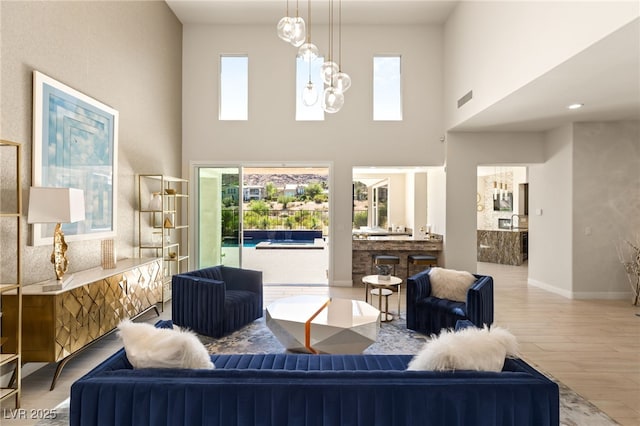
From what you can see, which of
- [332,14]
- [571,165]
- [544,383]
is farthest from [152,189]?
[571,165]

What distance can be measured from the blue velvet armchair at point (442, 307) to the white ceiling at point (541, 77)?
7.63 ft

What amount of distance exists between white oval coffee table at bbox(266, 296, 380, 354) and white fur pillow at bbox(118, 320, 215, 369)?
1.36 metres

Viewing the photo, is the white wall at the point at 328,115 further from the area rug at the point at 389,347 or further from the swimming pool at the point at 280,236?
the swimming pool at the point at 280,236

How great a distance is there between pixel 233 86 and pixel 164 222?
2946 millimetres

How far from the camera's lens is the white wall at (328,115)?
6676 mm

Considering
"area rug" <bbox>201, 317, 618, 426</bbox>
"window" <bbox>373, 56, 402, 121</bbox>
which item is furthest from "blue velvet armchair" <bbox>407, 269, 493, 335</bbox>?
"window" <bbox>373, 56, 402, 121</bbox>

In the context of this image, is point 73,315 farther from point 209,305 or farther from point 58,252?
point 209,305

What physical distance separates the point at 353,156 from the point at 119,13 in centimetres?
413

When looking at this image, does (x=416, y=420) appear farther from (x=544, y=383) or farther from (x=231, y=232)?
(x=231, y=232)

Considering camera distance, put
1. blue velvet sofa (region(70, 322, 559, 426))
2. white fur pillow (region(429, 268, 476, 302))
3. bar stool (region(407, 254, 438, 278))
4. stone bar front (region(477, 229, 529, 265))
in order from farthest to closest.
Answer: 1. stone bar front (region(477, 229, 529, 265))
2. bar stool (region(407, 254, 438, 278))
3. white fur pillow (region(429, 268, 476, 302))
4. blue velvet sofa (region(70, 322, 559, 426))

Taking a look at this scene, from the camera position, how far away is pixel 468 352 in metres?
1.78

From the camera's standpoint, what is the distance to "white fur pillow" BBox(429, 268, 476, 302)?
4117mm

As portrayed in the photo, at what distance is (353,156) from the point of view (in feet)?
21.9

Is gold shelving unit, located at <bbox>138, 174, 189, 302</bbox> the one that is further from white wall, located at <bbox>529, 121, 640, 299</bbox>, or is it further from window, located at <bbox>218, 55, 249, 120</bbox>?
white wall, located at <bbox>529, 121, 640, 299</bbox>
